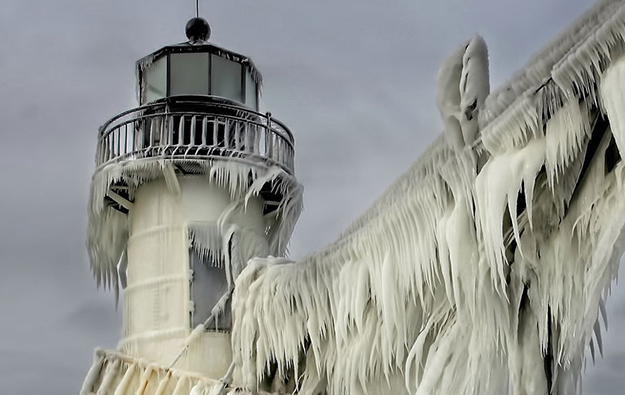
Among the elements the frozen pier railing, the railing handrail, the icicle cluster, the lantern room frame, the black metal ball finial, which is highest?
the black metal ball finial

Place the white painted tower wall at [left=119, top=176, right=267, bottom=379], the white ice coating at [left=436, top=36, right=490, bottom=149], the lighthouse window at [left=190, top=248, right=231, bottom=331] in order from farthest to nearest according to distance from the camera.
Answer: the lighthouse window at [left=190, top=248, right=231, bottom=331]
the white painted tower wall at [left=119, top=176, right=267, bottom=379]
the white ice coating at [left=436, top=36, right=490, bottom=149]

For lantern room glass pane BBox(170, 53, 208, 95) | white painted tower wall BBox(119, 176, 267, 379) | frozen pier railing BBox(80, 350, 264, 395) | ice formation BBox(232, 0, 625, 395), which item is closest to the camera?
ice formation BBox(232, 0, 625, 395)

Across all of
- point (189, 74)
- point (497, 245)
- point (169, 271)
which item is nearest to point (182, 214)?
point (169, 271)

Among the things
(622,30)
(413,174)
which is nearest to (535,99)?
(622,30)

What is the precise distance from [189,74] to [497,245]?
951 centimetres

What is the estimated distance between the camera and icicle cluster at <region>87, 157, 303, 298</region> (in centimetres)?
1336

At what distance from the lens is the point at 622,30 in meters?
4.94

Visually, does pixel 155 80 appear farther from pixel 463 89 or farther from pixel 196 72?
pixel 463 89

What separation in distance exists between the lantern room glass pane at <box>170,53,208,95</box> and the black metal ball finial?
1.87 feet

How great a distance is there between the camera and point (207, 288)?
13328 mm

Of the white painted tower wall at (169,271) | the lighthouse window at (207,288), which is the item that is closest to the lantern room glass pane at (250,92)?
the white painted tower wall at (169,271)

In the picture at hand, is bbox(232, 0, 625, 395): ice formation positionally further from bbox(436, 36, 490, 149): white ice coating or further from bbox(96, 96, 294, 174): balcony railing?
bbox(96, 96, 294, 174): balcony railing

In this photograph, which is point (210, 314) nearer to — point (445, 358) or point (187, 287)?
point (187, 287)

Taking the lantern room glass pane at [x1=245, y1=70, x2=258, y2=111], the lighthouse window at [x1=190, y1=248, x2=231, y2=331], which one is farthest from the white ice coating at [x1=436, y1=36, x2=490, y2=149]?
the lantern room glass pane at [x1=245, y1=70, x2=258, y2=111]
